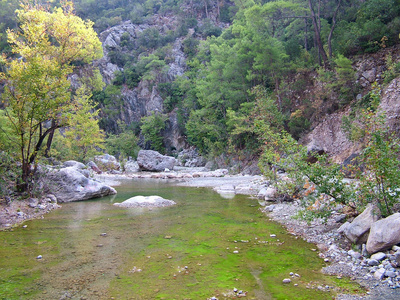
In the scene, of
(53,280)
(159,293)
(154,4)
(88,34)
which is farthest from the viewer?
(154,4)

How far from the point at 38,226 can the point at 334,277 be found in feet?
24.1

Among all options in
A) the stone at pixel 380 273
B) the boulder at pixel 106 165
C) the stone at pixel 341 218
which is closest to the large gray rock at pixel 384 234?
the stone at pixel 380 273

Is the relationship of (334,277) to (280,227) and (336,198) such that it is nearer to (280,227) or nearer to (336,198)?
(336,198)

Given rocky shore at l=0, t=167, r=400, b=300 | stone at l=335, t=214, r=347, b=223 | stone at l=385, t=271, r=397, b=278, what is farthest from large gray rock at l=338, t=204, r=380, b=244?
stone at l=335, t=214, r=347, b=223

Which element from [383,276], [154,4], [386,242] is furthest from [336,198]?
[154,4]

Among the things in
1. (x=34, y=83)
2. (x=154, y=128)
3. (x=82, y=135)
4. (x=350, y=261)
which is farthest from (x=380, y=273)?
(x=154, y=128)

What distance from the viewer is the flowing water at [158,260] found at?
12.5 feet

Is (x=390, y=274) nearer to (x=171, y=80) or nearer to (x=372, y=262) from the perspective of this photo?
(x=372, y=262)

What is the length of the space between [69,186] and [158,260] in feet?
27.9

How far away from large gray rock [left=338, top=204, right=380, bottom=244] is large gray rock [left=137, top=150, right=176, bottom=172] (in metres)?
29.2

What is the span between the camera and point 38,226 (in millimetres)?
7336

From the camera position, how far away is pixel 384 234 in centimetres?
432

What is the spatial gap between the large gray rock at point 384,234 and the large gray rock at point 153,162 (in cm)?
2978

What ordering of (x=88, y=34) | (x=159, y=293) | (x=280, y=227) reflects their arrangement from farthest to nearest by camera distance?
(x=88, y=34), (x=280, y=227), (x=159, y=293)
